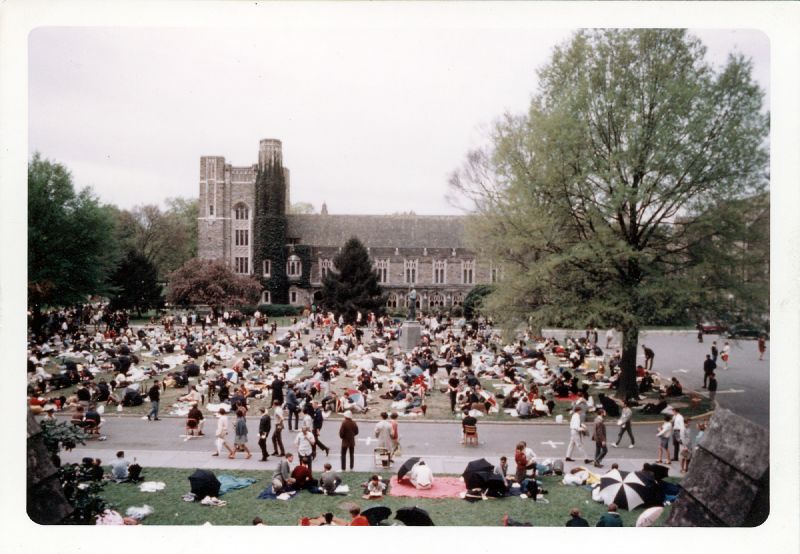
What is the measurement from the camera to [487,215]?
513 inches

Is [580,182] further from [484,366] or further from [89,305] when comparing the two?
[89,305]

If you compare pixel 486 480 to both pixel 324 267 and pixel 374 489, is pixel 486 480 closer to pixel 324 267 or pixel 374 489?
pixel 374 489

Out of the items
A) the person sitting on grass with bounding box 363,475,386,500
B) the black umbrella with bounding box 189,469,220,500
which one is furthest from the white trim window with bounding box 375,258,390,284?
the black umbrella with bounding box 189,469,220,500

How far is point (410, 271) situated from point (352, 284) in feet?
6.34

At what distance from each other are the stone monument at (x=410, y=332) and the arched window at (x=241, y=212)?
5.74 metres

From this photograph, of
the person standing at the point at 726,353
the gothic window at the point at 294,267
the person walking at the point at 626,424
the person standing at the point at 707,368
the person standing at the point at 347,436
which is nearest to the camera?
the person standing at the point at 347,436

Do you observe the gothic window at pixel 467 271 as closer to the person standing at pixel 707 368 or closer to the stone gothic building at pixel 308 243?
the stone gothic building at pixel 308 243

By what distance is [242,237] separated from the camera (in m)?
13.4

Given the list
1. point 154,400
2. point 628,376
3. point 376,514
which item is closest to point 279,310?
point 154,400

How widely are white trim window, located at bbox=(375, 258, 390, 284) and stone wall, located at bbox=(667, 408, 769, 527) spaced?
8741 mm

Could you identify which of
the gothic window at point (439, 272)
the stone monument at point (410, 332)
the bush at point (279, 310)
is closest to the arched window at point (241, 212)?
the bush at point (279, 310)

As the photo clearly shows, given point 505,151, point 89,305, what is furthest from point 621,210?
point 89,305

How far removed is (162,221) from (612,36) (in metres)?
9.97

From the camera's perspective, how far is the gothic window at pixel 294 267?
14.3m
